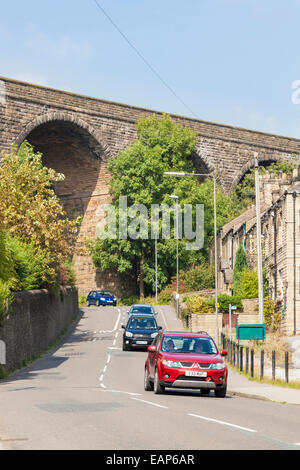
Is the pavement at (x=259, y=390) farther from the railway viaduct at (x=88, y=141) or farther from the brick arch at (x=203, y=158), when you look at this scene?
the brick arch at (x=203, y=158)

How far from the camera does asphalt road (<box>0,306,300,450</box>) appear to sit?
377 inches

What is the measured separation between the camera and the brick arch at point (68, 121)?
2542 inches

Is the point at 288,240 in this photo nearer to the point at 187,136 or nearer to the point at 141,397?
the point at 141,397

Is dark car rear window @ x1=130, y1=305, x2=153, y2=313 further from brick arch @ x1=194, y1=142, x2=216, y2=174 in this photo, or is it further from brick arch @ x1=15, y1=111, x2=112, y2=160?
brick arch @ x1=194, y1=142, x2=216, y2=174

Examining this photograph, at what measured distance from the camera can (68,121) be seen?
6844cm

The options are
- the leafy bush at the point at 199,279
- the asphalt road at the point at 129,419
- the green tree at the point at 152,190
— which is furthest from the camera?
the green tree at the point at 152,190

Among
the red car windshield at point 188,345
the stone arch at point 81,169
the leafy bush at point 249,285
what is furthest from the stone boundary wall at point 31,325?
the stone arch at point 81,169

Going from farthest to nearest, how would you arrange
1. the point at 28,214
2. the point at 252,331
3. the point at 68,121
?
the point at 68,121
the point at 28,214
the point at 252,331

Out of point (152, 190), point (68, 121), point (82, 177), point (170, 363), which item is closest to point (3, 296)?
point (170, 363)

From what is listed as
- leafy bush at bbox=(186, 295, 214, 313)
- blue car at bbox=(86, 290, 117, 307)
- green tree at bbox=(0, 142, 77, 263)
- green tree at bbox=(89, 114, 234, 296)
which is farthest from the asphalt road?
green tree at bbox=(89, 114, 234, 296)

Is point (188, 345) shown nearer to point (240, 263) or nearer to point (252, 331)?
point (252, 331)

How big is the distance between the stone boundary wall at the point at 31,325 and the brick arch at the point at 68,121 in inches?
828

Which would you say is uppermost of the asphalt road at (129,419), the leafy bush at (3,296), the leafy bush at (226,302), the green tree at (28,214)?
the green tree at (28,214)

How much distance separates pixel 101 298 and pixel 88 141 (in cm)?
1463
